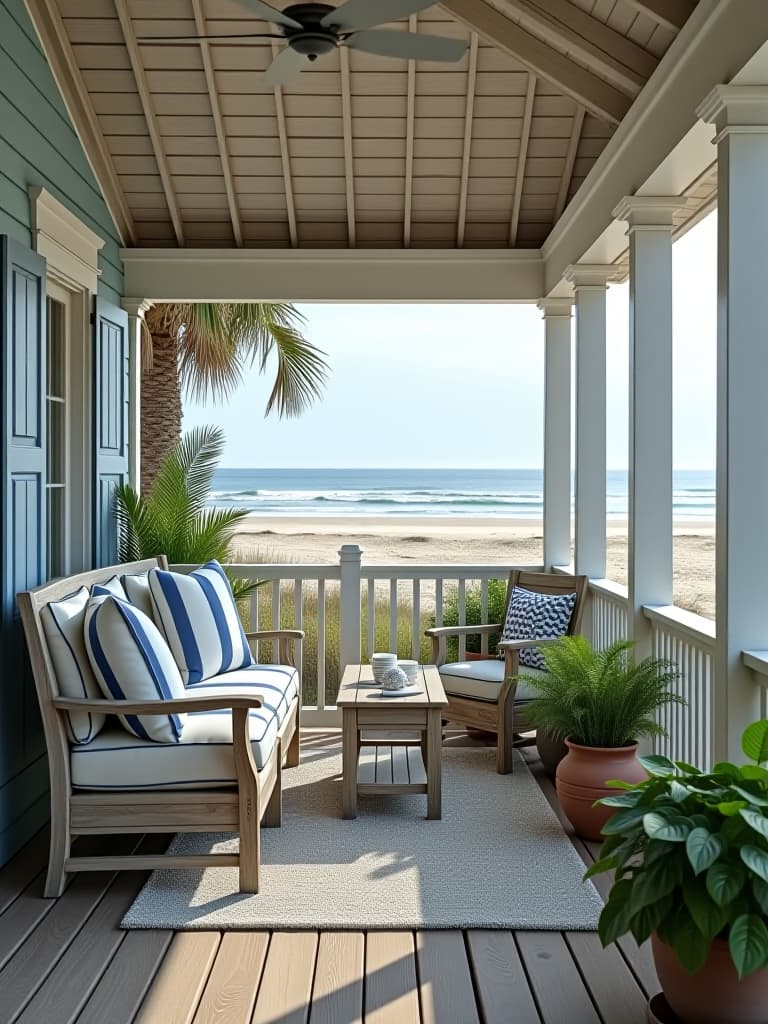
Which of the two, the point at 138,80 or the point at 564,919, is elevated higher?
the point at 138,80

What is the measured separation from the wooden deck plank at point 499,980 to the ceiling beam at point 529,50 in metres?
3.54

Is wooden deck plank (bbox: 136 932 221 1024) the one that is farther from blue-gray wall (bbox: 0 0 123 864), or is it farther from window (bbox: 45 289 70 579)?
window (bbox: 45 289 70 579)

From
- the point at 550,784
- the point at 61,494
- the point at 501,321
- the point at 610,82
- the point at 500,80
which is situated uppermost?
the point at 501,321

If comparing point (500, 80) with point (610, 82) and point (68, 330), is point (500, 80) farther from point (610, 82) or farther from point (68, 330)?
point (68, 330)

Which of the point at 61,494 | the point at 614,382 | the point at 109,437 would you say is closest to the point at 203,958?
the point at 61,494

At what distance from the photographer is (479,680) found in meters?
5.33

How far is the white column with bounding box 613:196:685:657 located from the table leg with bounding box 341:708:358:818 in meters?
1.27

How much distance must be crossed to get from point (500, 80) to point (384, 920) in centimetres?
421

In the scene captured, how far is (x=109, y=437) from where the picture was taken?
562 cm

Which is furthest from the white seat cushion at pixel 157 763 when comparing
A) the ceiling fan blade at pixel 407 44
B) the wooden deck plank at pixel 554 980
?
the ceiling fan blade at pixel 407 44

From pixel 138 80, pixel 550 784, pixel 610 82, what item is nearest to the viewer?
pixel 610 82

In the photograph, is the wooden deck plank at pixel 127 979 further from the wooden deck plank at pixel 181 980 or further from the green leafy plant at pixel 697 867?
the green leafy plant at pixel 697 867

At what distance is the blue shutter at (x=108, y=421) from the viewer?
541 centimetres

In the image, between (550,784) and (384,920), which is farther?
(550,784)
